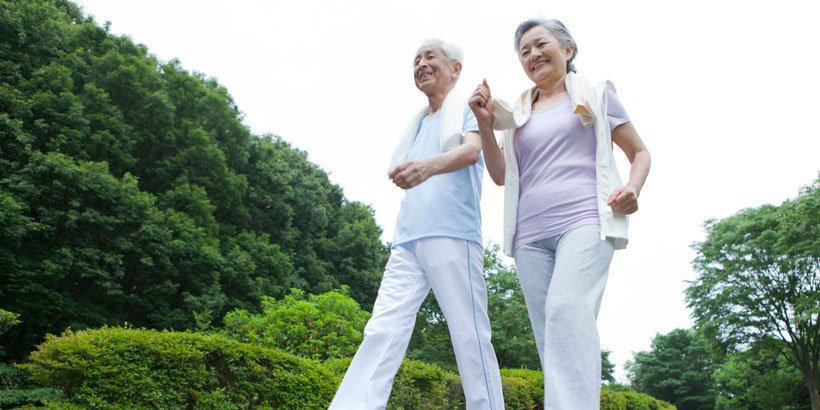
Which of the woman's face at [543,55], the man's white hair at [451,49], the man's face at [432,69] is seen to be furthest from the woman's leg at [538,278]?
the man's white hair at [451,49]

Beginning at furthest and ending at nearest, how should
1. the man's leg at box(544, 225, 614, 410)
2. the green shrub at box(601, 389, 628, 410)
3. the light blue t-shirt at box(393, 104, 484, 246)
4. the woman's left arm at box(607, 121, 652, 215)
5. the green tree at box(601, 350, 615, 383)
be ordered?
the green tree at box(601, 350, 615, 383) < the green shrub at box(601, 389, 628, 410) < the light blue t-shirt at box(393, 104, 484, 246) < the woman's left arm at box(607, 121, 652, 215) < the man's leg at box(544, 225, 614, 410)

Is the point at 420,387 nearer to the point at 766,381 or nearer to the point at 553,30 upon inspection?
the point at 553,30

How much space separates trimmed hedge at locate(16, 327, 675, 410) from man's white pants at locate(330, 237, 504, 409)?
2.59m

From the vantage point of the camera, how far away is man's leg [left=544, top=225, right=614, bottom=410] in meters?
1.95

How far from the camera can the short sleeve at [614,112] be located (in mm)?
2531

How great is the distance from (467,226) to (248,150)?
28.1 meters

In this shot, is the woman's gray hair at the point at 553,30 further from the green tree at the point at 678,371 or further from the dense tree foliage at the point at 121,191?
the green tree at the point at 678,371

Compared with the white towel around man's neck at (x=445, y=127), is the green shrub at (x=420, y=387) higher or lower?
lower

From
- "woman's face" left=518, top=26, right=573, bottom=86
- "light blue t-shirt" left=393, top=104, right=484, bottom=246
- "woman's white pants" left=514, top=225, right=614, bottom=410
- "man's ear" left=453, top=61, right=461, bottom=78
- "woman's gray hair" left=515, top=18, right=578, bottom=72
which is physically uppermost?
"man's ear" left=453, top=61, right=461, bottom=78

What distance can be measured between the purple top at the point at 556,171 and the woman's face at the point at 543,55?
0.17m

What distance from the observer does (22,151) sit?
19.8m

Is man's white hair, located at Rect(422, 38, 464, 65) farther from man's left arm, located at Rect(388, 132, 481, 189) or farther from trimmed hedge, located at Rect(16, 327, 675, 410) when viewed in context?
trimmed hedge, located at Rect(16, 327, 675, 410)

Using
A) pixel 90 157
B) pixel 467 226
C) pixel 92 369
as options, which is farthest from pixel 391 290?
pixel 90 157

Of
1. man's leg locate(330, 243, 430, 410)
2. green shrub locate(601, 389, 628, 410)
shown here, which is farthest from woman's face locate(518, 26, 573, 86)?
green shrub locate(601, 389, 628, 410)
